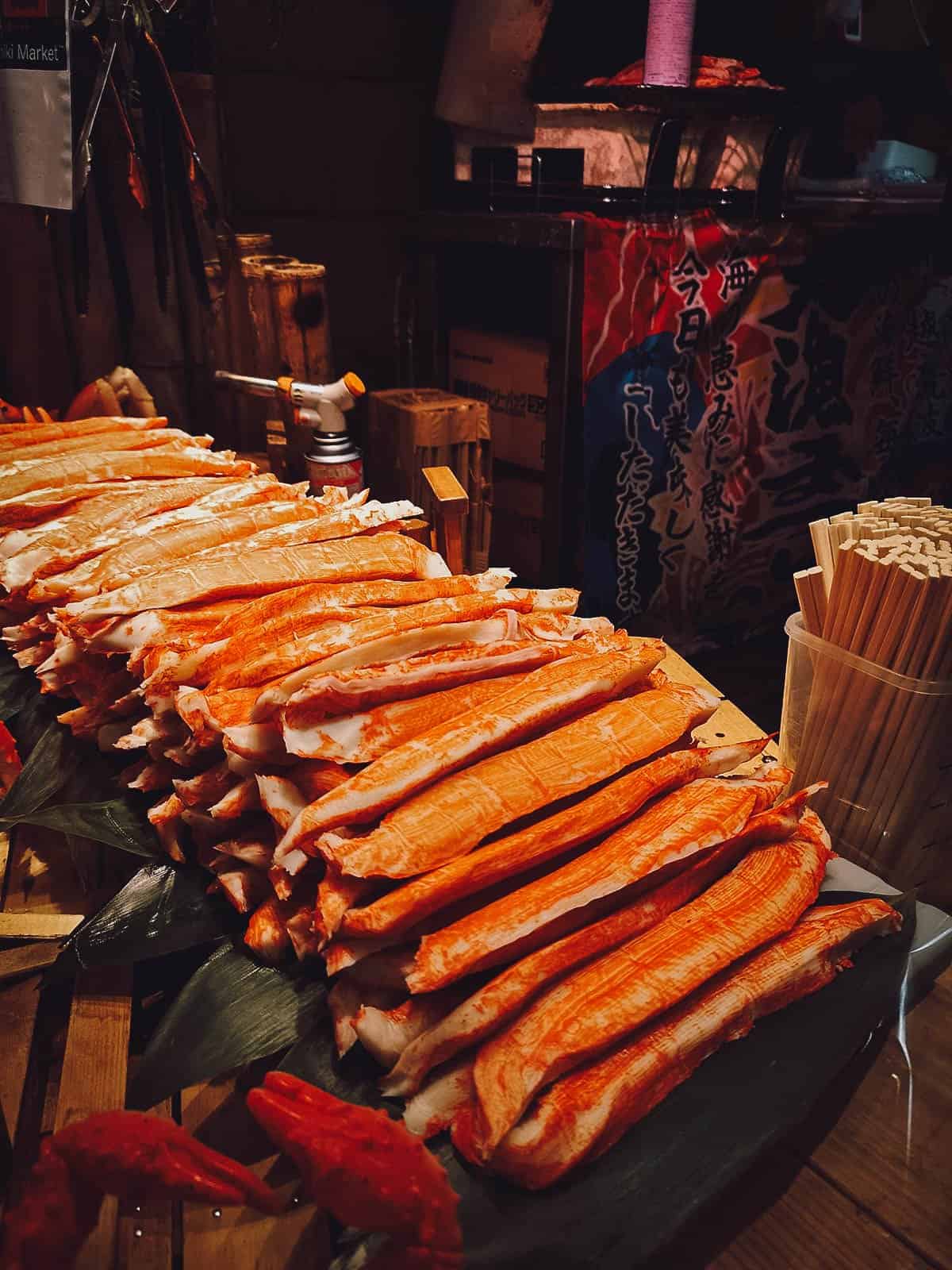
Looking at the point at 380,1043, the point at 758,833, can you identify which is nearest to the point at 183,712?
the point at 380,1043

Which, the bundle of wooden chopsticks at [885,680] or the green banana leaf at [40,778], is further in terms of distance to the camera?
the green banana leaf at [40,778]

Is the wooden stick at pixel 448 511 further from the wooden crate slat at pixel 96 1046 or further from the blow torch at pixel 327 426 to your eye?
the wooden crate slat at pixel 96 1046

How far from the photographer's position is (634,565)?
595cm

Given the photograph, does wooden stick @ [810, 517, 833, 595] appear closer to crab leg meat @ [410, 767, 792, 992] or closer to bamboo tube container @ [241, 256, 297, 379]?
crab leg meat @ [410, 767, 792, 992]

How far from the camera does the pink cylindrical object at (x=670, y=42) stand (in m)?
4.76

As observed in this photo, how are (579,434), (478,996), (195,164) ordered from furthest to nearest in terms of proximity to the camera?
(579,434) < (195,164) < (478,996)

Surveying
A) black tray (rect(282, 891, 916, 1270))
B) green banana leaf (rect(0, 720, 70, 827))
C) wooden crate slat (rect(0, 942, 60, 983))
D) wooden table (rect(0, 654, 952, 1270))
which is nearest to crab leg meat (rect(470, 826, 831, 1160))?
black tray (rect(282, 891, 916, 1270))

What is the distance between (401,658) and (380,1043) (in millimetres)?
754

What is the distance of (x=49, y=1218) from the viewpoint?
112 centimetres

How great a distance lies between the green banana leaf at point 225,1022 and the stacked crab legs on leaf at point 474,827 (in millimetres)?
61

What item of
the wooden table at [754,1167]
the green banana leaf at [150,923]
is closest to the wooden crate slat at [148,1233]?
the wooden table at [754,1167]

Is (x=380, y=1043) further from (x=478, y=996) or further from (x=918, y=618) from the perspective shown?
(x=918, y=618)

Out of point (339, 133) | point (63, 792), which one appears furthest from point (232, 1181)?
point (339, 133)

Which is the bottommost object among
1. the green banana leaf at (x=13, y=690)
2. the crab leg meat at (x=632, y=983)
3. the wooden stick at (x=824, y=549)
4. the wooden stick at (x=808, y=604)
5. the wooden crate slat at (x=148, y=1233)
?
the green banana leaf at (x=13, y=690)
